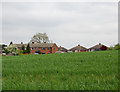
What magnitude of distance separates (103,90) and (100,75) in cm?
175

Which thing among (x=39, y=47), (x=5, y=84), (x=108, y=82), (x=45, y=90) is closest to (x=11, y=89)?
(x=5, y=84)

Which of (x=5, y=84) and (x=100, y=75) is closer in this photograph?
(x=5, y=84)

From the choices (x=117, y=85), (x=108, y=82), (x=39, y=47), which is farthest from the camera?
(x=39, y=47)

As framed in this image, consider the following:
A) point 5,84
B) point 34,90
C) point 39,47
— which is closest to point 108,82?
point 34,90

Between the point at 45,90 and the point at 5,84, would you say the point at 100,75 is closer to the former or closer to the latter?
the point at 45,90

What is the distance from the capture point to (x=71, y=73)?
6.84 metres

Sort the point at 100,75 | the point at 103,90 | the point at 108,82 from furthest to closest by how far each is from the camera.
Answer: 1. the point at 100,75
2. the point at 108,82
3. the point at 103,90

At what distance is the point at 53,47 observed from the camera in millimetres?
72812

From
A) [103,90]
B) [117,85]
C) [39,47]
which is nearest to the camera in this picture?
[103,90]

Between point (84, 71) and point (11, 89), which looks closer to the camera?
point (11, 89)

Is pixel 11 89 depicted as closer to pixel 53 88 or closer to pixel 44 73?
pixel 53 88

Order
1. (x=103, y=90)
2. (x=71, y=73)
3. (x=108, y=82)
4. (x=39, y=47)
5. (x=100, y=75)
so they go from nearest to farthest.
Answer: (x=103, y=90), (x=108, y=82), (x=100, y=75), (x=71, y=73), (x=39, y=47)

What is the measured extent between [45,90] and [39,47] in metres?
65.0

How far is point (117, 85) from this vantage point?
4996 millimetres
